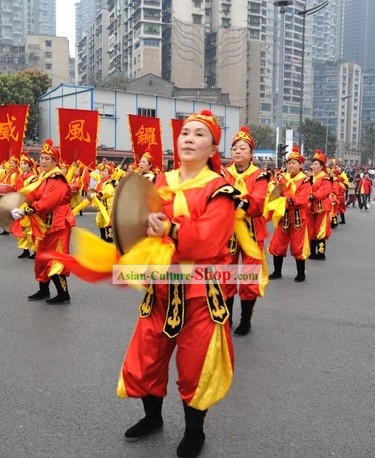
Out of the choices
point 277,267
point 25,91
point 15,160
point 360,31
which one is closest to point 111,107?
point 25,91

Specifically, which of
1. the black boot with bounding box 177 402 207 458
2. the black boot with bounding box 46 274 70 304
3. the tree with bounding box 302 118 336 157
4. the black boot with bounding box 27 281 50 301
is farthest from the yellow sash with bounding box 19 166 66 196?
the tree with bounding box 302 118 336 157

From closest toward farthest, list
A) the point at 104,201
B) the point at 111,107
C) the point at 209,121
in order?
the point at 209,121, the point at 104,201, the point at 111,107

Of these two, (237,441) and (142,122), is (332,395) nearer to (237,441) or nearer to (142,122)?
(237,441)

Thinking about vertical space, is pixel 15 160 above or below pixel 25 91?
below

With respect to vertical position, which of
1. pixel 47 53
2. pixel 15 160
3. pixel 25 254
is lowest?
pixel 25 254

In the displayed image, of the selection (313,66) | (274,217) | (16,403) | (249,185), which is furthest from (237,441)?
(313,66)

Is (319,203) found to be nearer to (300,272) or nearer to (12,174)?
(300,272)

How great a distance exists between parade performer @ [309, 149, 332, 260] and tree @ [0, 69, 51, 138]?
3639 centimetres

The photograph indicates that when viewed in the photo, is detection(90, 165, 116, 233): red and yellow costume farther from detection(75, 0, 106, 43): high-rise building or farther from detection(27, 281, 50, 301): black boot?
detection(75, 0, 106, 43): high-rise building

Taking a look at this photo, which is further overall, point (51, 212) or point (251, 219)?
point (51, 212)

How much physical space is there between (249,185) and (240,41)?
82.0 meters

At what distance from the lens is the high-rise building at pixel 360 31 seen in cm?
16962

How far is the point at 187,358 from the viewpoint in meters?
2.74

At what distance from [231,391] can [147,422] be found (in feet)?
2.77
